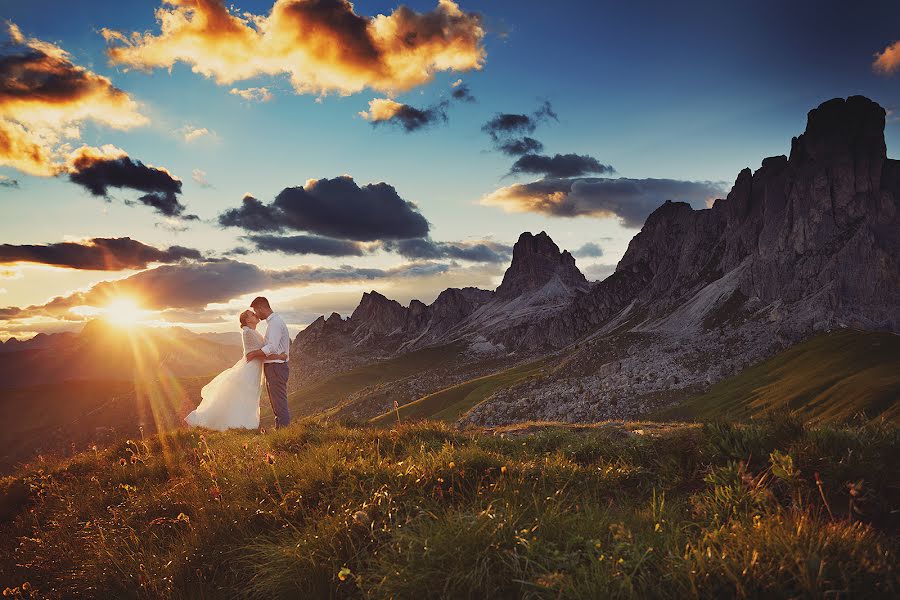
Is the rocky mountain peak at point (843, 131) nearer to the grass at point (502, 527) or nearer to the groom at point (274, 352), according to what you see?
the groom at point (274, 352)

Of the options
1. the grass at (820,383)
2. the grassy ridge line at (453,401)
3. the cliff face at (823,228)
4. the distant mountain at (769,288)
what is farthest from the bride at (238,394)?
the cliff face at (823,228)

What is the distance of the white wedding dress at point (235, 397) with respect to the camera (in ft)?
53.1

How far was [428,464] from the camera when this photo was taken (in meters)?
6.17

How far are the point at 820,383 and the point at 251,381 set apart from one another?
261ft

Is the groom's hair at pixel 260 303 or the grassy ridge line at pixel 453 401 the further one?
the grassy ridge line at pixel 453 401

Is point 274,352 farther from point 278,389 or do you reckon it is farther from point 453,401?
point 453,401

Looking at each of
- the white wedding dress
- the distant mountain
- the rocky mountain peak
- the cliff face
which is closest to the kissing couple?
the white wedding dress

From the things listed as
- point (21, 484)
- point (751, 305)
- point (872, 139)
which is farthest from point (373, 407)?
point (872, 139)

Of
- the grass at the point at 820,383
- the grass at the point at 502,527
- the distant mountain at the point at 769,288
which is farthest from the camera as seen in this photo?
the distant mountain at the point at 769,288

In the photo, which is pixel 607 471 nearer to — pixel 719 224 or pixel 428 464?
pixel 428 464

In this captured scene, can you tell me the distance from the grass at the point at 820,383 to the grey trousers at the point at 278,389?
5095 cm

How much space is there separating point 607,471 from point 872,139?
199742 millimetres

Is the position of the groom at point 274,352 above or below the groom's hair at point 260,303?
below

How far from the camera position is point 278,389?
1647 centimetres
